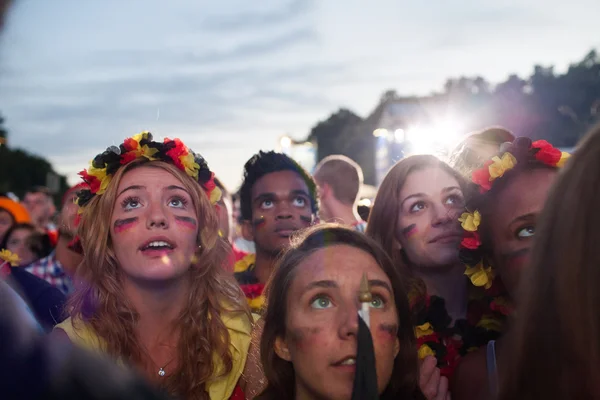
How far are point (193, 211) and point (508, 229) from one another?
134cm

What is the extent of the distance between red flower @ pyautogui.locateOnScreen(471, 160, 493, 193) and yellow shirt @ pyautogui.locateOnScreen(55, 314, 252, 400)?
1160 mm

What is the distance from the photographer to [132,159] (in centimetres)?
303

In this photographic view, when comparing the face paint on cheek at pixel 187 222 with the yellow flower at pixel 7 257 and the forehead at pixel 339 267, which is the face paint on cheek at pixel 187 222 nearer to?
the forehead at pixel 339 267

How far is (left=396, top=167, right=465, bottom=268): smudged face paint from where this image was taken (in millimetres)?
3035

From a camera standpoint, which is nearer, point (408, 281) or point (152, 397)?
point (152, 397)

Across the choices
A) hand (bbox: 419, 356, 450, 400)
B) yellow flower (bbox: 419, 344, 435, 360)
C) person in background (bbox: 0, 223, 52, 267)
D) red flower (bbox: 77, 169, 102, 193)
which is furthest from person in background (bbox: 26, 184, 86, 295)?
hand (bbox: 419, 356, 450, 400)

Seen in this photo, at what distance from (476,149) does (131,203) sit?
1.66m

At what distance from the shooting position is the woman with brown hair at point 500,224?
2.48 metres

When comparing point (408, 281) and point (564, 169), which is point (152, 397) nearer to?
point (564, 169)

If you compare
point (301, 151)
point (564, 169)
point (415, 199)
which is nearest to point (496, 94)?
point (301, 151)

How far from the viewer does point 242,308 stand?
10.1 feet

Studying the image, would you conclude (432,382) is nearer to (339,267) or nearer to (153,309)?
(339,267)

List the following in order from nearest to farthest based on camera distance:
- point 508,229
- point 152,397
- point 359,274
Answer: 1. point 152,397
2. point 359,274
3. point 508,229

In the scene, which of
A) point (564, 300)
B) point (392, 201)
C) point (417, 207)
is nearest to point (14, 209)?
point (392, 201)
